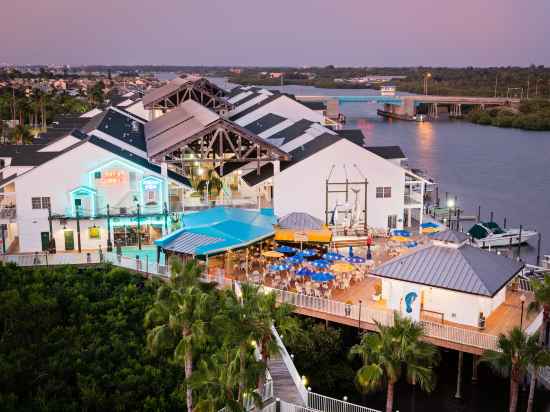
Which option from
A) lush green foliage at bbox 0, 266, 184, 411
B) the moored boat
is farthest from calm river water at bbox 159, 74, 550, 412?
lush green foliage at bbox 0, 266, 184, 411

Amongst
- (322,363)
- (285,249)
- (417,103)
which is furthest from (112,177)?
(417,103)

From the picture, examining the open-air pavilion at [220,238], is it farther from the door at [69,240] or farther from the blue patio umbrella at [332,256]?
the door at [69,240]

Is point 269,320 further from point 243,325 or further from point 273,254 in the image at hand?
point 273,254

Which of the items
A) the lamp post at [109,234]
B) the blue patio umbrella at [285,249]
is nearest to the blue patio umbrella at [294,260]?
the blue patio umbrella at [285,249]

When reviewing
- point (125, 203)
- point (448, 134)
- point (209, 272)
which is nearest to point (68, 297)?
point (209, 272)

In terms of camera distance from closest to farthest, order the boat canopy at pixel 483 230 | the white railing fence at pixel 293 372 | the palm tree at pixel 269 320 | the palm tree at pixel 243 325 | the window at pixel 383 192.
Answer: the palm tree at pixel 243 325 < the palm tree at pixel 269 320 < the white railing fence at pixel 293 372 < the window at pixel 383 192 < the boat canopy at pixel 483 230

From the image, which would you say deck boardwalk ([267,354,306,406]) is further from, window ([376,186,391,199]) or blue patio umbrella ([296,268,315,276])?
window ([376,186,391,199])
